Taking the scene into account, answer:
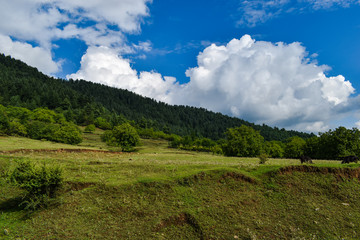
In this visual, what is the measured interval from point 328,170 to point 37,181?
2155 centimetres

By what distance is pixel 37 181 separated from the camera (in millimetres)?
12766

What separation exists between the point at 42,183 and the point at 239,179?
1353cm

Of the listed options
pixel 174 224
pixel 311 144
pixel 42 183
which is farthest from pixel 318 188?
pixel 311 144

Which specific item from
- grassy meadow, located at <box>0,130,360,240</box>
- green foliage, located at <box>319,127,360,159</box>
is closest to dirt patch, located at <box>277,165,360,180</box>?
grassy meadow, located at <box>0,130,360,240</box>

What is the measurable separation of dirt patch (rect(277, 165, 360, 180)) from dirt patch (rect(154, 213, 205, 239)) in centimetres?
932

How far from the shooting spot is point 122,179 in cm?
1616

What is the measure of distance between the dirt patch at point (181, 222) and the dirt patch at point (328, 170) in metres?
9.32

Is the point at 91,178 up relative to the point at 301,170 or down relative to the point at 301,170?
down

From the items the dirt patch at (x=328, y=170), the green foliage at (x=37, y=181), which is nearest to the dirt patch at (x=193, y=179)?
the dirt patch at (x=328, y=170)

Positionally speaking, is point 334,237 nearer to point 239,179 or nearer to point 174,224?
point 239,179

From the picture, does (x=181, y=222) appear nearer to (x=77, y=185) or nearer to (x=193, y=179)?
(x=193, y=179)

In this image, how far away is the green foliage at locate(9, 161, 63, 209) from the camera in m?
12.6

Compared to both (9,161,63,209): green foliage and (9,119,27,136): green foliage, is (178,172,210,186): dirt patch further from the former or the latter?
(9,119,27,136): green foliage

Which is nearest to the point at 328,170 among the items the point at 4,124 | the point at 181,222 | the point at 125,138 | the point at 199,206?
the point at 199,206
